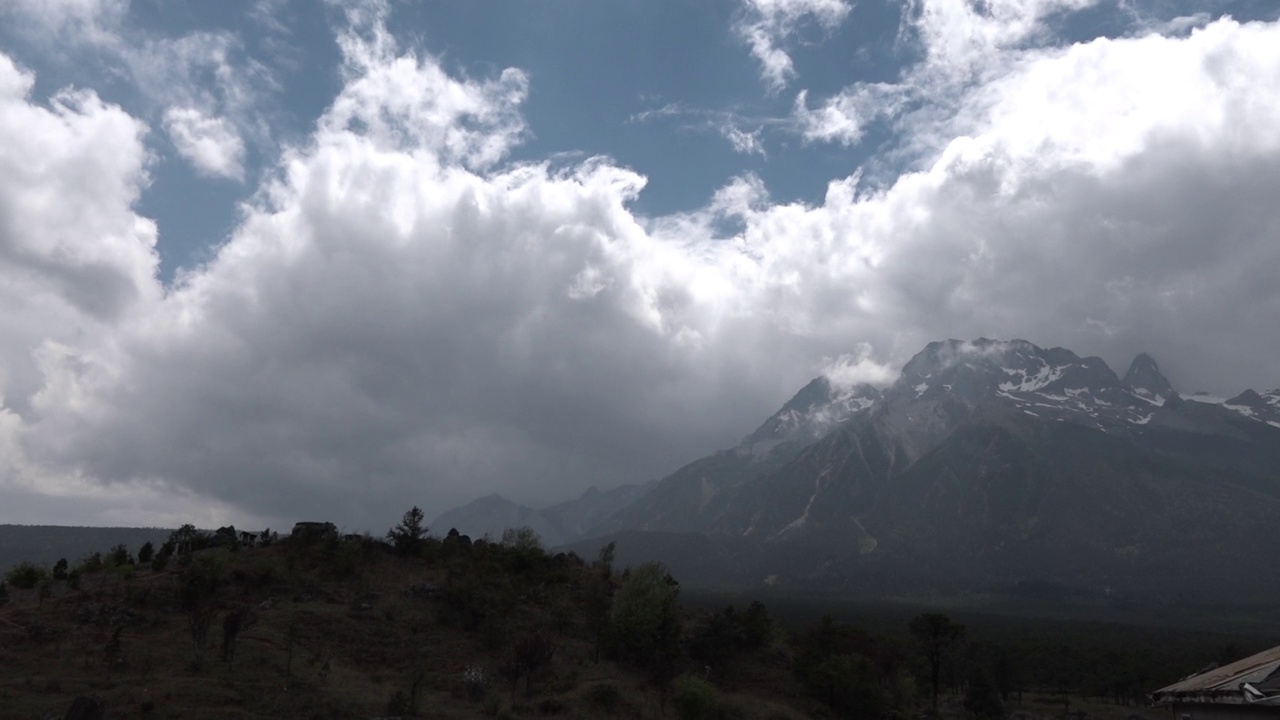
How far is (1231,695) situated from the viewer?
11523 mm

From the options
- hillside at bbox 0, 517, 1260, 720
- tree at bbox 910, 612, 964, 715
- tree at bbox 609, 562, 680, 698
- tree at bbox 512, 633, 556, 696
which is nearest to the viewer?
hillside at bbox 0, 517, 1260, 720

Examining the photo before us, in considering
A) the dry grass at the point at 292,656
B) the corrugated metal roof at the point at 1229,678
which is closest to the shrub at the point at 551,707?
the dry grass at the point at 292,656

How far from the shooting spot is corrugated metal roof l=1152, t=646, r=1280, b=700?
11812mm

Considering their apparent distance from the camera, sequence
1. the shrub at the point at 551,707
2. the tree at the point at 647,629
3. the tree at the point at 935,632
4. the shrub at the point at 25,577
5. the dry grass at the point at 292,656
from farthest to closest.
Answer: the tree at the point at 935,632
the shrub at the point at 25,577
the tree at the point at 647,629
the shrub at the point at 551,707
the dry grass at the point at 292,656

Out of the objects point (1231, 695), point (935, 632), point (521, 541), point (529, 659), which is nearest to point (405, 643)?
point (529, 659)

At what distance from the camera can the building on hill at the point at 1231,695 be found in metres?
11.2

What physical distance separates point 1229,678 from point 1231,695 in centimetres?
119

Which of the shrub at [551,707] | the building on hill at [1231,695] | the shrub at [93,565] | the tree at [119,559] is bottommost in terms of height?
the shrub at [551,707]

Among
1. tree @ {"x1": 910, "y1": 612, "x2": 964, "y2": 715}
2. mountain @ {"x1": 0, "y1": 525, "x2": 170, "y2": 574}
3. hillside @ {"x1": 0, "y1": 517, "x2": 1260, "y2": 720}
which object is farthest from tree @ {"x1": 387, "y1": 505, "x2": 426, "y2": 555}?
mountain @ {"x1": 0, "y1": 525, "x2": 170, "y2": 574}

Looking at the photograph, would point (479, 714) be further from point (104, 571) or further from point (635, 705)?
point (104, 571)

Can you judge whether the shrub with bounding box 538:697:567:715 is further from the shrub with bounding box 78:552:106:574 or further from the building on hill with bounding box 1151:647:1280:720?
the shrub with bounding box 78:552:106:574

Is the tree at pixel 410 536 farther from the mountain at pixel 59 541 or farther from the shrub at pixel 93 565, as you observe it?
the mountain at pixel 59 541

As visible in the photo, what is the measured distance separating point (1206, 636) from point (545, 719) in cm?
16770

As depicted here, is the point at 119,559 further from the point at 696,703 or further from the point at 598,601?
the point at 696,703
